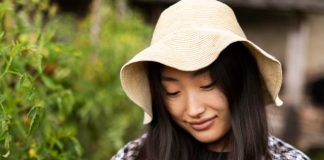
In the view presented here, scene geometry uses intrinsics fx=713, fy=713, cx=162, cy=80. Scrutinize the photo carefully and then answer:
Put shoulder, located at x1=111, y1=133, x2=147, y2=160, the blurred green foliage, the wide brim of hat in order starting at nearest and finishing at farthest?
the wide brim of hat < shoulder, located at x1=111, y1=133, x2=147, y2=160 < the blurred green foliage

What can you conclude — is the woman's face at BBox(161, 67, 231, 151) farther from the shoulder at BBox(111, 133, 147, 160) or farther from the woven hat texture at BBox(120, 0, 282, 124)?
the shoulder at BBox(111, 133, 147, 160)

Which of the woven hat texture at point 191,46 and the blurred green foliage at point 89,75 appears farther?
the blurred green foliage at point 89,75

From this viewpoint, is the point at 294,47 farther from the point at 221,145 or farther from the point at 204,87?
the point at 204,87

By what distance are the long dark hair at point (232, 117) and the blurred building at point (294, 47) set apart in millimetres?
3092

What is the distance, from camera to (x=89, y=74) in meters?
3.74

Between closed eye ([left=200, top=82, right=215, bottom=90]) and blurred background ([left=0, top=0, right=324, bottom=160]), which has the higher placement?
closed eye ([left=200, top=82, right=215, bottom=90])

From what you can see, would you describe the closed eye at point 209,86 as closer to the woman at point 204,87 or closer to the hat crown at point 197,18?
the woman at point 204,87

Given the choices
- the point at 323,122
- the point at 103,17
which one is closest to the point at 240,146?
the point at 103,17

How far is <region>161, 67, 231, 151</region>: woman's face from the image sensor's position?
1962mm

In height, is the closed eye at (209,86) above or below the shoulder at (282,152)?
above

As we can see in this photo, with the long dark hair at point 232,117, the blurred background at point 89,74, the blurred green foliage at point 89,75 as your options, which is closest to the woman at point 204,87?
the long dark hair at point 232,117

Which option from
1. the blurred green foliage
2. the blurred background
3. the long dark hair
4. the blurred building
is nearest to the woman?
the long dark hair

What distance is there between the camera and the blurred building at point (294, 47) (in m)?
6.45

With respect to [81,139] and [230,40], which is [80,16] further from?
[230,40]
